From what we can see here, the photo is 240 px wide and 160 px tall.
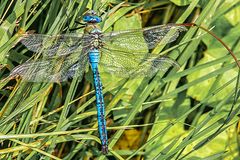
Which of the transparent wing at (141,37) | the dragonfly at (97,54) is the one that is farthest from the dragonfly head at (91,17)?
the transparent wing at (141,37)

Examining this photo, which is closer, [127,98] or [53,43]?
[53,43]

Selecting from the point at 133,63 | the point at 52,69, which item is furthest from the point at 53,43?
the point at 133,63

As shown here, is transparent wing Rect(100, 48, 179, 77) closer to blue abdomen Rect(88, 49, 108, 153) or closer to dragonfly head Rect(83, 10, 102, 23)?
blue abdomen Rect(88, 49, 108, 153)

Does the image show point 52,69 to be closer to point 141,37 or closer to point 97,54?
point 97,54

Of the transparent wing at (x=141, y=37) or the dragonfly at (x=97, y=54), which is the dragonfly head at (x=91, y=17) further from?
the transparent wing at (x=141, y=37)

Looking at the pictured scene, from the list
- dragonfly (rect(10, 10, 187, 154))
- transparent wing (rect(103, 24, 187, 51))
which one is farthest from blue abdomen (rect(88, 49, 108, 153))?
transparent wing (rect(103, 24, 187, 51))

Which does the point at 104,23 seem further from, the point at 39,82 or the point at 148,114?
the point at 148,114
